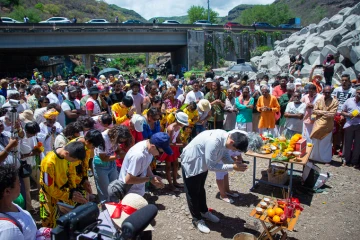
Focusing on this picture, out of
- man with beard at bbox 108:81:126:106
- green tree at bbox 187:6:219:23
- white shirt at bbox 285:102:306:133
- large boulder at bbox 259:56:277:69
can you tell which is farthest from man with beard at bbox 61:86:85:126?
green tree at bbox 187:6:219:23

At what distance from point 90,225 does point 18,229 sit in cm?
53

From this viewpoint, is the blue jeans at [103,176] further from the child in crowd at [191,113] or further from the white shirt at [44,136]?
the child in crowd at [191,113]

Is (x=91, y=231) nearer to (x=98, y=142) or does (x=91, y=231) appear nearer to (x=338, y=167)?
(x=98, y=142)

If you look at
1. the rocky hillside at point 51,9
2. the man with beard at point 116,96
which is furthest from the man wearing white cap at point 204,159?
the rocky hillside at point 51,9

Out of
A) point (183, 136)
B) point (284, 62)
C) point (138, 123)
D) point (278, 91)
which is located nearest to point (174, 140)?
point (183, 136)

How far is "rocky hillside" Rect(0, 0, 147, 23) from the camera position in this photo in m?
57.1

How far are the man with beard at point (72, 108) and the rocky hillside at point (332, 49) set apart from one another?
13443mm

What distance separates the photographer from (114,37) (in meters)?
28.3

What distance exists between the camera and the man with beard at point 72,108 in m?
6.84

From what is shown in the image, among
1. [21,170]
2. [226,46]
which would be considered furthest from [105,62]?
[21,170]

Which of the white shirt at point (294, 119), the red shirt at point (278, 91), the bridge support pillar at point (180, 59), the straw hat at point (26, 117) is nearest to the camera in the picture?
the straw hat at point (26, 117)

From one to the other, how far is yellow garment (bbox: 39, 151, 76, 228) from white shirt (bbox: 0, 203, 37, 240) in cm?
107

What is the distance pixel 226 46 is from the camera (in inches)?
1337

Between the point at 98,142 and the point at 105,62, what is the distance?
5033 cm
